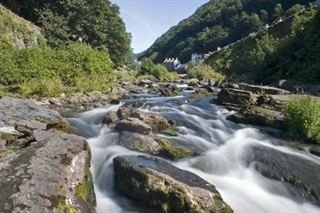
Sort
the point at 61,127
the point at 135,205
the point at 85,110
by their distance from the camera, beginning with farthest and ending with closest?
the point at 85,110
the point at 61,127
the point at 135,205

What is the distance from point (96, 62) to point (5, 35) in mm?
6581

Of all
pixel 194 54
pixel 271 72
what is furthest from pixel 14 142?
pixel 194 54

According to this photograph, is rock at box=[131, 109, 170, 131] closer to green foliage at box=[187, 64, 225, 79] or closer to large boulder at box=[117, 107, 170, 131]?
large boulder at box=[117, 107, 170, 131]

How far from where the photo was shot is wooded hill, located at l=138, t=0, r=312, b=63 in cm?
7775

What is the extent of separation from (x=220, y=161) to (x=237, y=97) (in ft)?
21.6

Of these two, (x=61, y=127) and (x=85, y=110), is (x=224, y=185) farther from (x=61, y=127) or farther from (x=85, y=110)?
(x=85, y=110)

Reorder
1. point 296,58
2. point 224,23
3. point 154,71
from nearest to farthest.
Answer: point 296,58 → point 154,71 → point 224,23

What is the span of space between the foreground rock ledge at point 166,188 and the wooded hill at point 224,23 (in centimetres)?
7568

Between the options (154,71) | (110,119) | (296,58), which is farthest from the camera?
(154,71)

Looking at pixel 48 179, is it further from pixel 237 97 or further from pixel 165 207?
pixel 237 97

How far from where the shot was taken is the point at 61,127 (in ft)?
23.5

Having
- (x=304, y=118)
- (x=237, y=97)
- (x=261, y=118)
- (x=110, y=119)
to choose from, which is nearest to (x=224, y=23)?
(x=237, y=97)

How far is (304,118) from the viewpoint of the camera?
24.2 ft

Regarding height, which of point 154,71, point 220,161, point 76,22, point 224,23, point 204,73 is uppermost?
point 224,23
